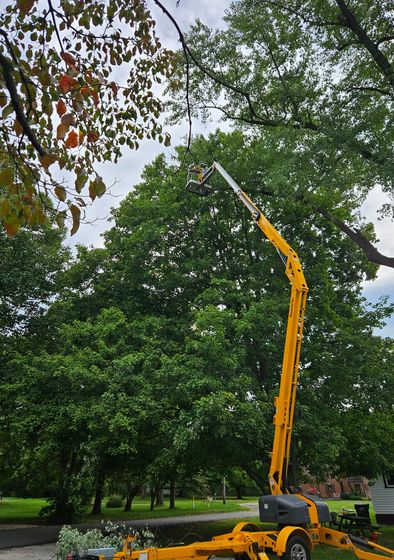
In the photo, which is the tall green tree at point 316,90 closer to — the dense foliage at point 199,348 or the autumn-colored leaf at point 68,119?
the dense foliage at point 199,348

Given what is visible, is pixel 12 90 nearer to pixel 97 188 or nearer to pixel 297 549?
pixel 97 188

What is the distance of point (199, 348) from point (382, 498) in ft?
48.1

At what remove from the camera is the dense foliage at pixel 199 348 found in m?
11.8

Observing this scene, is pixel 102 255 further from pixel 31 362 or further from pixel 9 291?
pixel 31 362

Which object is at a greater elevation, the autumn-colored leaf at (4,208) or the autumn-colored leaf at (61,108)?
the autumn-colored leaf at (61,108)

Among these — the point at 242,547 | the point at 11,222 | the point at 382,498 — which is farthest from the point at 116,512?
the point at 11,222

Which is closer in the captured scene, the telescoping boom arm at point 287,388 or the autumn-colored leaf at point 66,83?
the autumn-colored leaf at point 66,83

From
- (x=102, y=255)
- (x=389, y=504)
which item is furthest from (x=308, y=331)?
(x=389, y=504)

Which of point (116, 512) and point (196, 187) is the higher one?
point (196, 187)

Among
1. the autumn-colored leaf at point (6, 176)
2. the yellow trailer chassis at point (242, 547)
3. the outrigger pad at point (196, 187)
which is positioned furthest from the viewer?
the outrigger pad at point (196, 187)

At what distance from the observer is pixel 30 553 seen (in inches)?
495

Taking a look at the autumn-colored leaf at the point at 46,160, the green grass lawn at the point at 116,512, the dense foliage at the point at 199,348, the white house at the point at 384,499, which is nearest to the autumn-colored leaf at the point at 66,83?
the autumn-colored leaf at the point at 46,160

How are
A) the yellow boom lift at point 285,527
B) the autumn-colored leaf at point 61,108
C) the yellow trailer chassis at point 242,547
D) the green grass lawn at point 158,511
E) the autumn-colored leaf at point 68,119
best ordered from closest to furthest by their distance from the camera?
the autumn-colored leaf at point 68,119 < the autumn-colored leaf at point 61,108 < the yellow trailer chassis at point 242,547 < the yellow boom lift at point 285,527 < the green grass lawn at point 158,511

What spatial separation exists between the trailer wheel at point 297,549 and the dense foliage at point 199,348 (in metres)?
3.64
